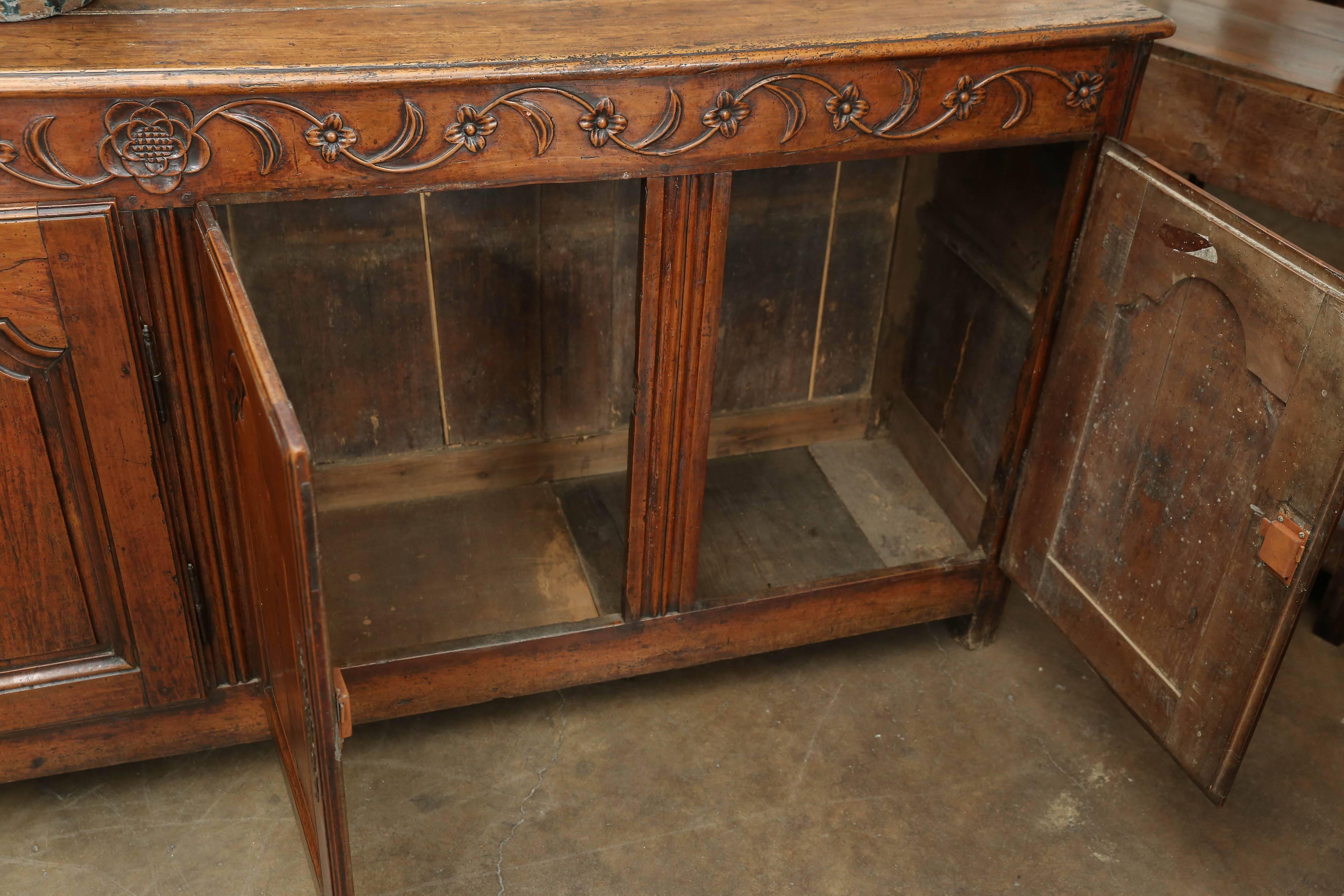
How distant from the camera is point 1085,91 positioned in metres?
1.96

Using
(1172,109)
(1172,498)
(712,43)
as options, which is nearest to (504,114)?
A: (712,43)

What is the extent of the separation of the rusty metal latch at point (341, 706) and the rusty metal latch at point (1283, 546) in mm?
1298

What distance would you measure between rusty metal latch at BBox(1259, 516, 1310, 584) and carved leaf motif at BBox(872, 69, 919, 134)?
0.81 m

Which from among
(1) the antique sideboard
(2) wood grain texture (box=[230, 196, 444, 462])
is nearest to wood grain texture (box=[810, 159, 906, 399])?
(1) the antique sideboard

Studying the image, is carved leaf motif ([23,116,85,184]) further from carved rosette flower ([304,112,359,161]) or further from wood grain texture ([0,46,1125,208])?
carved rosette flower ([304,112,359,161])

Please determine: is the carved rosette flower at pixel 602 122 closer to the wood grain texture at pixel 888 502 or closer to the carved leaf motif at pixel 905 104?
the carved leaf motif at pixel 905 104

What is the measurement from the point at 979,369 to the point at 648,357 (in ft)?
2.98

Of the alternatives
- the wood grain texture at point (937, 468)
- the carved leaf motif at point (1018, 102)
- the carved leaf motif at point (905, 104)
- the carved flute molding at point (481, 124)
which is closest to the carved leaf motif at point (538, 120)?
the carved flute molding at point (481, 124)

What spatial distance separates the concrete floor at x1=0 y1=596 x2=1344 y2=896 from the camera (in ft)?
6.84

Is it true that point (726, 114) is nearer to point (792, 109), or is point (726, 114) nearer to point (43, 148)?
point (792, 109)

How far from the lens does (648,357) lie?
1.99 m

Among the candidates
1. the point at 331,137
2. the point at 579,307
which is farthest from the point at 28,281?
the point at 579,307

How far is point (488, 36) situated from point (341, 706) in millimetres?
963

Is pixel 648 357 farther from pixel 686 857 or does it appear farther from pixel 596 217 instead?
pixel 686 857
